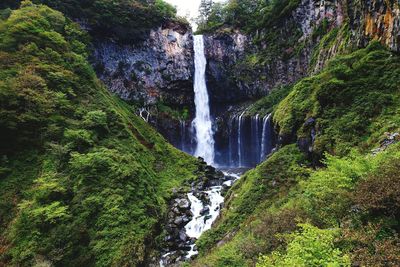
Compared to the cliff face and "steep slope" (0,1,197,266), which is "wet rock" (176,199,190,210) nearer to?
"steep slope" (0,1,197,266)

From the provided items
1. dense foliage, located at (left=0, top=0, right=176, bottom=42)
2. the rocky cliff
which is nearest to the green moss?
the rocky cliff

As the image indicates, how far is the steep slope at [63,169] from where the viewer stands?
11867mm

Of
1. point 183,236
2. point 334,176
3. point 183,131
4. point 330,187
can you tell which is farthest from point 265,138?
point 334,176

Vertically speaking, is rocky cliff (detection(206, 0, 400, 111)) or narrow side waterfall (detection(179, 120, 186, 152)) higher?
rocky cliff (detection(206, 0, 400, 111))

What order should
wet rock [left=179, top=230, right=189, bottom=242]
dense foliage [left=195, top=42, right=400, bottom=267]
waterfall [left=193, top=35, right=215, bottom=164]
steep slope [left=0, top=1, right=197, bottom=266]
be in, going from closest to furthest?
dense foliage [left=195, top=42, right=400, bottom=267] → steep slope [left=0, top=1, right=197, bottom=266] → wet rock [left=179, top=230, right=189, bottom=242] → waterfall [left=193, top=35, right=215, bottom=164]

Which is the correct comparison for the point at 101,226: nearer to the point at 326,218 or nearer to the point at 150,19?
the point at 326,218

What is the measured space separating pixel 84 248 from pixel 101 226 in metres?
1.21

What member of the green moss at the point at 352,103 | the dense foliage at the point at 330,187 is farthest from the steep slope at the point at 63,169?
the green moss at the point at 352,103

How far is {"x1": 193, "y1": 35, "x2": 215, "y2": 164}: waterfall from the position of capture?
116ft

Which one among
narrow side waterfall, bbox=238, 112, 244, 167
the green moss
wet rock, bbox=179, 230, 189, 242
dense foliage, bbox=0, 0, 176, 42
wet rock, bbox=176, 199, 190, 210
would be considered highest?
dense foliage, bbox=0, 0, 176, 42

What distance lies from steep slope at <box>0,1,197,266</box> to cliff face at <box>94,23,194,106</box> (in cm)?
1192

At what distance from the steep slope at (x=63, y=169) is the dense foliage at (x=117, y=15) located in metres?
10.7

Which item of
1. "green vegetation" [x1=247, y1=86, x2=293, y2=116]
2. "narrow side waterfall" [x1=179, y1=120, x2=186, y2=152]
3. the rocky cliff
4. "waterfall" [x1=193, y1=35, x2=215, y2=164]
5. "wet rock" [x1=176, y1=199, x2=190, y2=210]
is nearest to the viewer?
"wet rock" [x1=176, y1=199, x2=190, y2=210]

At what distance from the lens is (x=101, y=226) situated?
13.0 metres
